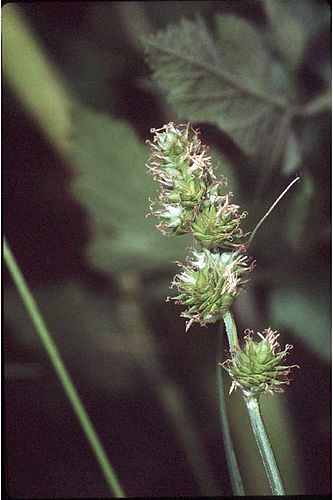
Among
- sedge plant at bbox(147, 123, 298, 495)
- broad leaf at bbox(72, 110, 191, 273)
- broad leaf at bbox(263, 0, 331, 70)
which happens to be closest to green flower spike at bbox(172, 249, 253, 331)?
sedge plant at bbox(147, 123, 298, 495)

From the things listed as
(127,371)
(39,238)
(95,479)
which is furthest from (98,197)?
(95,479)

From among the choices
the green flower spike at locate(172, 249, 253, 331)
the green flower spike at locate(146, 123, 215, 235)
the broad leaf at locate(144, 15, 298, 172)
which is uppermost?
the broad leaf at locate(144, 15, 298, 172)

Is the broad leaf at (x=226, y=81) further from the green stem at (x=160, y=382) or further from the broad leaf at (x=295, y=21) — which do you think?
the green stem at (x=160, y=382)

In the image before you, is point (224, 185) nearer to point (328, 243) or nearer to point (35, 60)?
point (328, 243)

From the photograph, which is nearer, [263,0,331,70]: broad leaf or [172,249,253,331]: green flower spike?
[172,249,253,331]: green flower spike

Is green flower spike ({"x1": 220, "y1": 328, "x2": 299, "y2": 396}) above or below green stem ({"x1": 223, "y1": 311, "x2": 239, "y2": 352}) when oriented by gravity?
below

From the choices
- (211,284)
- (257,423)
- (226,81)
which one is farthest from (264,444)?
(226,81)

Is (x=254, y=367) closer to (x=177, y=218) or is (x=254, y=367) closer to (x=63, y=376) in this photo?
(x=177, y=218)

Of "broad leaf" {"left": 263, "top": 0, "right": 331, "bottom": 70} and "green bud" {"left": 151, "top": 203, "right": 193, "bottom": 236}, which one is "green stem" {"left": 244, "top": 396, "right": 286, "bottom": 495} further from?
"broad leaf" {"left": 263, "top": 0, "right": 331, "bottom": 70}
